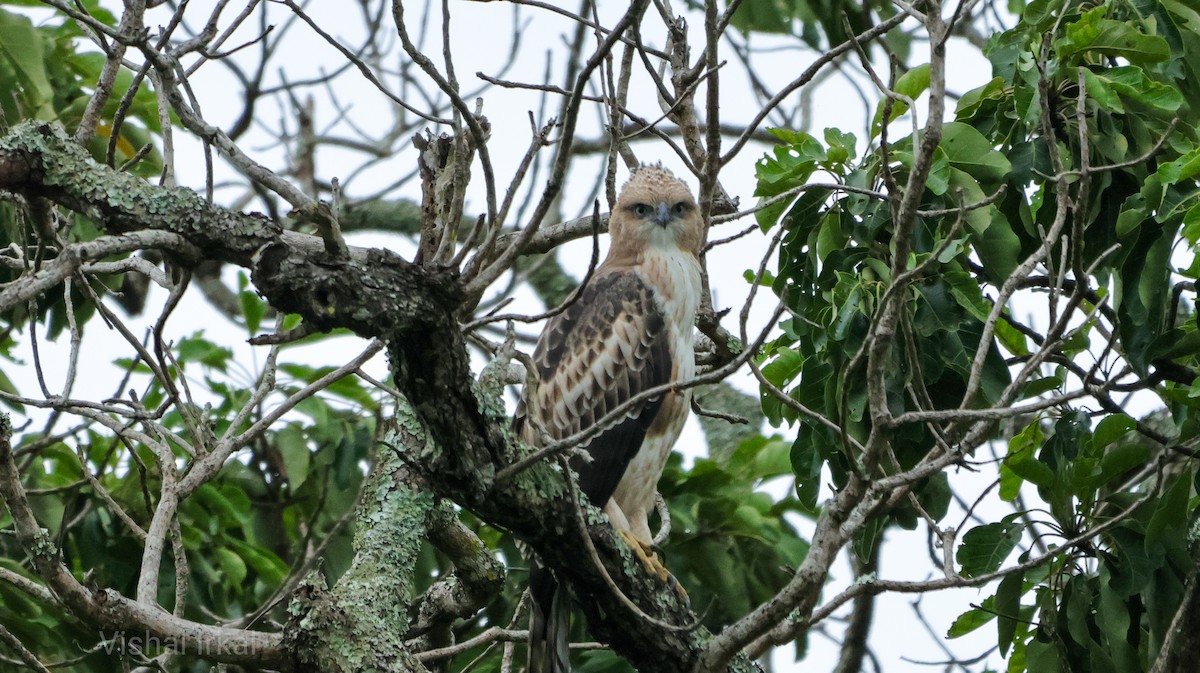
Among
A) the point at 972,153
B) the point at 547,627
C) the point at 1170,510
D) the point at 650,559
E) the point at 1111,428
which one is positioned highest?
the point at 972,153

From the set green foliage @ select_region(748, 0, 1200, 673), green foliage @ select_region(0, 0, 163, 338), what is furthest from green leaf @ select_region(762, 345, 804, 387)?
green foliage @ select_region(0, 0, 163, 338)

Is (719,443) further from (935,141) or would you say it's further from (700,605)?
(935,141)

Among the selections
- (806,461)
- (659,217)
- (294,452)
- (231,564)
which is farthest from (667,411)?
(231,564)

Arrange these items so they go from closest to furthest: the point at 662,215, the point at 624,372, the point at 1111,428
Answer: the point at 1111,428 → the point at 624,372 → the point at 662,215

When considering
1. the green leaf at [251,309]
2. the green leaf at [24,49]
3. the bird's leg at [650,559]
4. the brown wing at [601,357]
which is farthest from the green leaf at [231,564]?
the green leaf at [24,49]

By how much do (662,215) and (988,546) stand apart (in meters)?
2.19

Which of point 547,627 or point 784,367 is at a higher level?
point 784,367

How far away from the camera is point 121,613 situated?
121 inches

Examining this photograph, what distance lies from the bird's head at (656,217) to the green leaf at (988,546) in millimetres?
1990

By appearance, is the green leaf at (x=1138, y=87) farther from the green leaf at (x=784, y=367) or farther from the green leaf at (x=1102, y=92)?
the green leaf at (x=784, y=367)

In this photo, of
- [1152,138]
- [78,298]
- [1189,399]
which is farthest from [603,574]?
[78,298]

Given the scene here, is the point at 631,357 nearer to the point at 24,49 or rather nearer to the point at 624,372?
the point at 624,372

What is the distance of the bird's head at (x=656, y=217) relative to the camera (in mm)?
5492

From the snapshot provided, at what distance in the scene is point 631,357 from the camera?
4953 millimetres
